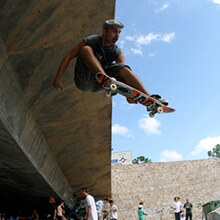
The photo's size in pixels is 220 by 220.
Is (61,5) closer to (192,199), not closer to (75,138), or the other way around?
(75,138)

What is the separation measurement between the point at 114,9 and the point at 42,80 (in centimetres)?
229

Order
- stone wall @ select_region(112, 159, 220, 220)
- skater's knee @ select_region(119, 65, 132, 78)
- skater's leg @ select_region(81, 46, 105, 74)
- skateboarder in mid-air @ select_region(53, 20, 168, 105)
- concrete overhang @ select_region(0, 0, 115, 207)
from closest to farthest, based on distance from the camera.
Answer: skater's leg @ select_region(81, 46, 105, 74) → skateboarder in mid-air @ select_region(53, 20, 168, 105) → skater's knee @ select_region(119, 65, 132, 78) → concrete overhang @ select_region(0, 0, 115, 207) → stone wall @ select_region(112, 159, 220, 220)

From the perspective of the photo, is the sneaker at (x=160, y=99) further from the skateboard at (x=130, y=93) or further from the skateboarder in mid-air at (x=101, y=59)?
the skateboarder in mid-air at (x=101, y=59)

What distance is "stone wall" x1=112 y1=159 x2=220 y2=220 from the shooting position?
56.3 ft

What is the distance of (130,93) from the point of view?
3062mm

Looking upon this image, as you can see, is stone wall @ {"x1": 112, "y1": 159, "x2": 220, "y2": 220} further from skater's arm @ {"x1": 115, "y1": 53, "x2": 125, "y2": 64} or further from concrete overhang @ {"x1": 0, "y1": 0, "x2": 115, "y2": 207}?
skater's arm @ {"x1": 115, "y1": 53, "x2": 125, "y2": 64}

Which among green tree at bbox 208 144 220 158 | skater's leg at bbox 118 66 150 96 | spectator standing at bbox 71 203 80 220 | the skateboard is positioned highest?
green tree at bbox 208 144 220 158

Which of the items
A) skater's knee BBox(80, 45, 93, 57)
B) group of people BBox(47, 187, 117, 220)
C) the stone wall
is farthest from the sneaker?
the stone wall

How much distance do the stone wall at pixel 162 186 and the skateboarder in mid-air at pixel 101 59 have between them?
15869mm

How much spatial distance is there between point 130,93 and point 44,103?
12.5ft

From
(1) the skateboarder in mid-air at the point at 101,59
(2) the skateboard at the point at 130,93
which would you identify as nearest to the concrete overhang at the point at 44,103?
(1) the skateboarder in mid-air at the point at 101,59

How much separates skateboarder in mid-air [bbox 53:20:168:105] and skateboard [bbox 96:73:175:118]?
78 mm

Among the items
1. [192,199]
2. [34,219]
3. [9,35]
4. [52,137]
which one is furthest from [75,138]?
[192,199]

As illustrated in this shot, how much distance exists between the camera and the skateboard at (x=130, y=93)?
2.83 metres
